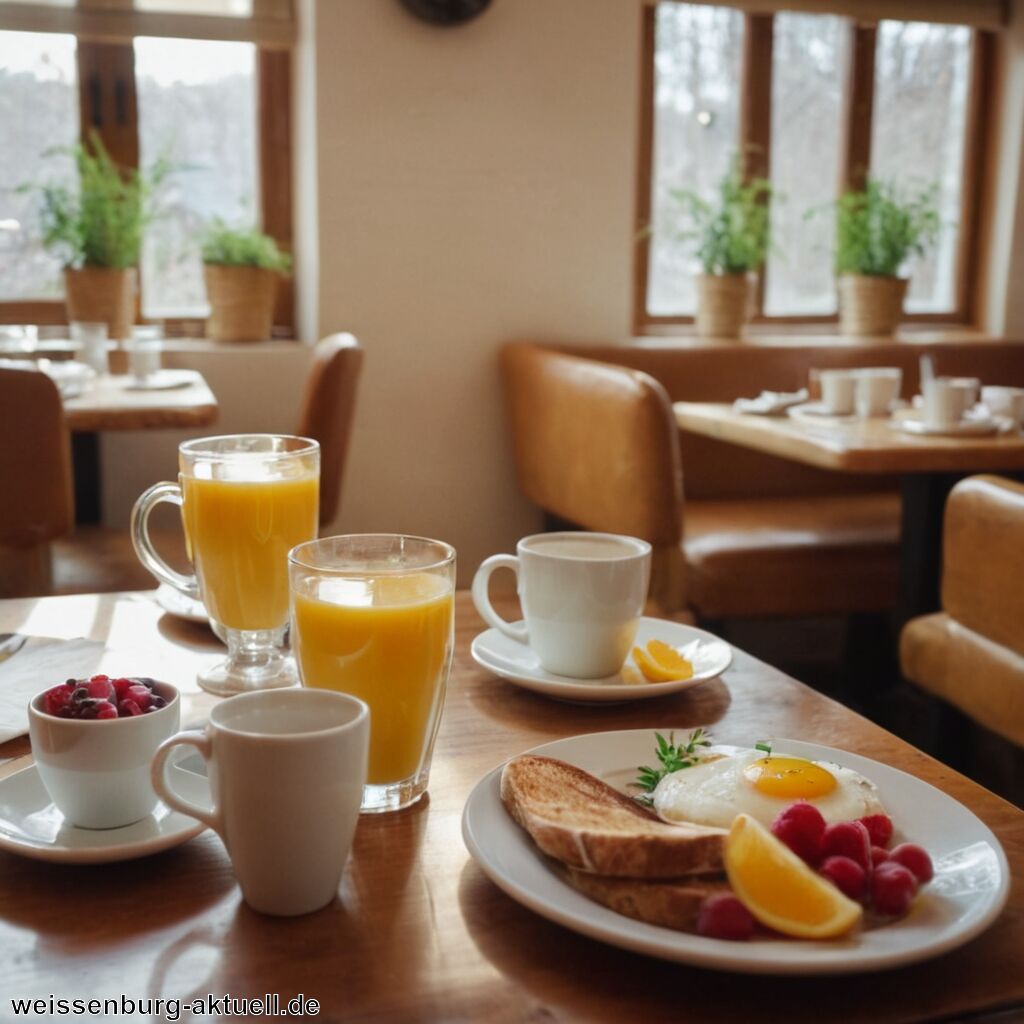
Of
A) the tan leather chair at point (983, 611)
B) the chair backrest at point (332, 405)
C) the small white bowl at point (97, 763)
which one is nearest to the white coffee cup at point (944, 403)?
the tan leather chair at point (983, 611)

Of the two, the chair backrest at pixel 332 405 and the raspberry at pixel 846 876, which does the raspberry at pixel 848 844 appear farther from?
the chair backrest at pixel 332 405

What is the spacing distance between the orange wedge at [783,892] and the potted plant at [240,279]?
302cm

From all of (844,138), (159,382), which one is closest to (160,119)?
(159,382)

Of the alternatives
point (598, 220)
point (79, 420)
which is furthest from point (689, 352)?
point (79, 420)

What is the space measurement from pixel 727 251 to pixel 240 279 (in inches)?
57.3

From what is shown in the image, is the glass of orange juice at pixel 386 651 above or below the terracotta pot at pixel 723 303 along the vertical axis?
below

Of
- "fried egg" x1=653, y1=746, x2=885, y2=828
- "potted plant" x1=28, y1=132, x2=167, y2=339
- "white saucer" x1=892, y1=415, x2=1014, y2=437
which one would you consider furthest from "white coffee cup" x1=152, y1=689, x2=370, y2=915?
"potted plant" x1=28, y1=132, x2=167, y2=339

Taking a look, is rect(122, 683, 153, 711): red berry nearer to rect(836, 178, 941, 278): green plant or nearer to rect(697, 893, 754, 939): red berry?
rect(697, 893, 754, 939): red berry

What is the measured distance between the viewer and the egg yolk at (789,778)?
775 millimetres

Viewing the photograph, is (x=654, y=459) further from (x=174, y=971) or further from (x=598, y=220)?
(x=174, y=971)

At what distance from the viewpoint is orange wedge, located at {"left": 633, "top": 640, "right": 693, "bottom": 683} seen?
3.47ft

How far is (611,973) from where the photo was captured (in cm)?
65

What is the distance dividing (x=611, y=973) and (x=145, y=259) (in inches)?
129

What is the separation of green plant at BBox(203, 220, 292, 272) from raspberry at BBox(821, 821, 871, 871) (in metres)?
3.00
